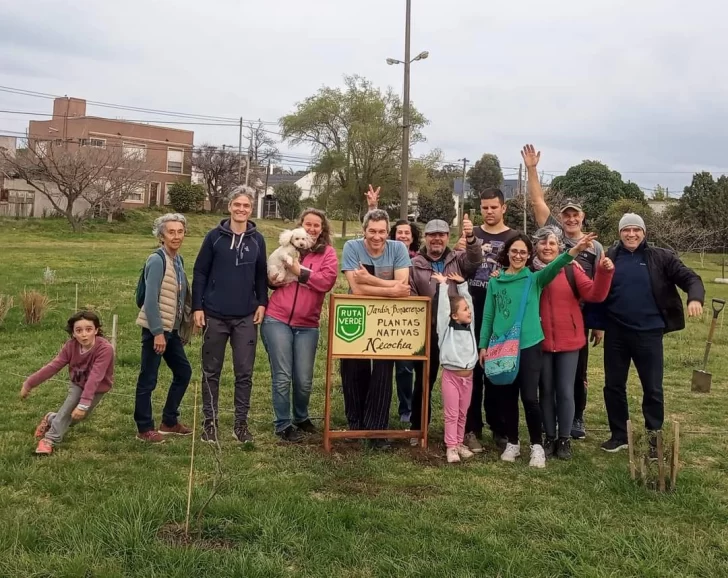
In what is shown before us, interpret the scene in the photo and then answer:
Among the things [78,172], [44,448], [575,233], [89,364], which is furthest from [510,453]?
[78,172]

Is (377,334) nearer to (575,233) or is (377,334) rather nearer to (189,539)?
(575,233)

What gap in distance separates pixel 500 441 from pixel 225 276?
8.63 feet

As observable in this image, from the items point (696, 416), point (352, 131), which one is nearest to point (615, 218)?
point (352, 131)

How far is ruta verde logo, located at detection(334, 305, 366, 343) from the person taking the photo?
4.93m

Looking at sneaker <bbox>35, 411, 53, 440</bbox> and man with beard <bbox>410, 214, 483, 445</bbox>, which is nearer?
sneaker <bbox>35, 411, 53, 440</bbox>

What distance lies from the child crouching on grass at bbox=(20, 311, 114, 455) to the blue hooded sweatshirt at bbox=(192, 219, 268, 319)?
0.79m

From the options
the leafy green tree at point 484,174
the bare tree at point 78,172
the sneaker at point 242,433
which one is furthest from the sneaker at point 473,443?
the leafy green tree at point 484,174

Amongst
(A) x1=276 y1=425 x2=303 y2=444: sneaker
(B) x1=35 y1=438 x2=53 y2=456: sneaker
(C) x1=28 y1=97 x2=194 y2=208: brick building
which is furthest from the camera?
(C) x1=28 y1=97 x2=194 y2=208: brick building

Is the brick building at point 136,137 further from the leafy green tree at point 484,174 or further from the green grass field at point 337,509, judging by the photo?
the green grass field at point 337,509

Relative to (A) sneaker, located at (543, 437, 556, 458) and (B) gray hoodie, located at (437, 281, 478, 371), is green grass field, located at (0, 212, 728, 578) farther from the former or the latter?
(B) gray hoodie, located at (437, 281, 478, 371)

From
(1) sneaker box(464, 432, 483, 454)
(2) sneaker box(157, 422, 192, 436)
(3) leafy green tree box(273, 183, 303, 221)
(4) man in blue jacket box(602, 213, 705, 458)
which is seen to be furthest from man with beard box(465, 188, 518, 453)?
(3) leafy green tree box(273, 183, 303, 221)

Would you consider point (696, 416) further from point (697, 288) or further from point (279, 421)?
point (279, 421)

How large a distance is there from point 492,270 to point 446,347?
0.77 m

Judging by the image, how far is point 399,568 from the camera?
10.1ft
